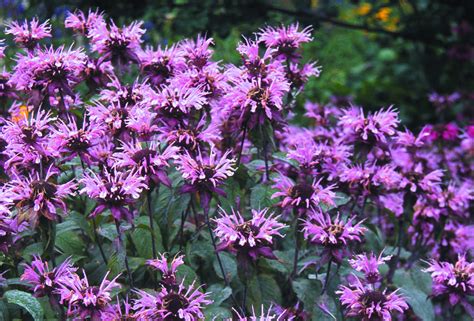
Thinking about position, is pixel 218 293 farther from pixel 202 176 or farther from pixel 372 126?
pixel 372 126

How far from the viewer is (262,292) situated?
6.32ft

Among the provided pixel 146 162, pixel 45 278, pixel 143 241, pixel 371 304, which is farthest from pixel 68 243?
pixel 371 304

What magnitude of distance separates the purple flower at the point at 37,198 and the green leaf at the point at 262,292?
1.86ft

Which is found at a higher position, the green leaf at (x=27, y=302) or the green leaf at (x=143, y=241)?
the green leaf at (x=143, y=241)

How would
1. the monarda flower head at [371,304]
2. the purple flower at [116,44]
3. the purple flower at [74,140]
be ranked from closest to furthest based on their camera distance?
the monarda flower head at [371,304]
the purple flower at [74,140]
the purple flower at [116,44]

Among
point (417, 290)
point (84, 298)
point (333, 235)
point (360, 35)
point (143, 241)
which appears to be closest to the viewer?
point (84, 298)

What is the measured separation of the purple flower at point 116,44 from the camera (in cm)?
200

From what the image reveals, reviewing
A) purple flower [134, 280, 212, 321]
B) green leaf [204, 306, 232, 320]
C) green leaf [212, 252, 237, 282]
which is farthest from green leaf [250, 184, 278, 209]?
purple flower [134, 280, 212, 321]

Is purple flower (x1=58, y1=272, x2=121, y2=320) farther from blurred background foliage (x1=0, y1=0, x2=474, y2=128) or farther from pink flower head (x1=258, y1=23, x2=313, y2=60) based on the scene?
blurred background foliage (x1=0, y1=0, x2=474, y2=128)

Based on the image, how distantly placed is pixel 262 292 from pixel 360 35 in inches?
225

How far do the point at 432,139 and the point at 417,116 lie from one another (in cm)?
247

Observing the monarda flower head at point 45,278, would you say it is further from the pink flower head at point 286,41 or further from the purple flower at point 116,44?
the pink flower head at point 286,41

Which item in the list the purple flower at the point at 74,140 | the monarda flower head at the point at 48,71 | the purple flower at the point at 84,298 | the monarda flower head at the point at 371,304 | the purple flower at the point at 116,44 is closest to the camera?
the purple flower at the point at 84,298

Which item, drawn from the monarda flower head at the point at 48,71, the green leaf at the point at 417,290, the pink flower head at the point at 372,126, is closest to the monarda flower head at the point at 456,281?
the green leaf at the point at 417,290
